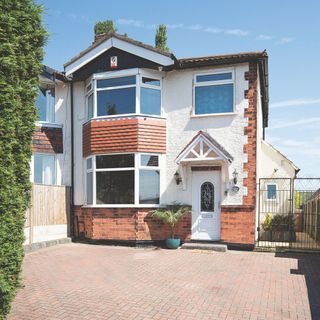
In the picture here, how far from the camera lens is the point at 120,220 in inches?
475

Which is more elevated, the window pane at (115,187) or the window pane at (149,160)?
the window pane at (149,160)

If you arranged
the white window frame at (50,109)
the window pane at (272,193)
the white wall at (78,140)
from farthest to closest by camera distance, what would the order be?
the window pane at (272,193) → the white window frame at (50,109) → the white wall at (78,140)

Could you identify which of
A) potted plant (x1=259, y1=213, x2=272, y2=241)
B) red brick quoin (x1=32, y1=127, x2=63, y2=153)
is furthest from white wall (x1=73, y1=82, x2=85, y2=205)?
potted plant (x1=259, y1=213, x2=272, y2=241)

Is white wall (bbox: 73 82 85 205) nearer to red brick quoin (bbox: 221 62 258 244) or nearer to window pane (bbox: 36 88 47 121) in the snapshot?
window pane (bbox: 36 88 47 121)

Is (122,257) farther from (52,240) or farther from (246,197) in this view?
(246,197)

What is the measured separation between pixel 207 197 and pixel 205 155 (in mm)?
1498

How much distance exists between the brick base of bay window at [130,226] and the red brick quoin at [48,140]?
9.65 ft

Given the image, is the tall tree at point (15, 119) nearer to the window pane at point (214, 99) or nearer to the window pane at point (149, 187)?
the window pane at point (149, 187)

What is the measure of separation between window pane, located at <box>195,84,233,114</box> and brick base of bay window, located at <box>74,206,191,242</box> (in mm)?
3691

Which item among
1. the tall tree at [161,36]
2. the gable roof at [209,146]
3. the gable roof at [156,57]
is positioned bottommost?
the gable roof at [209,146]

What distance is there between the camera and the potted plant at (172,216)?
11232 millimetres

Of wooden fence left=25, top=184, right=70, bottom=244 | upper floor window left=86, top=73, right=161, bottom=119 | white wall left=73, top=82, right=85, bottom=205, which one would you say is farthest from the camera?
white wall left=73, top=82, right=85, bottom=205

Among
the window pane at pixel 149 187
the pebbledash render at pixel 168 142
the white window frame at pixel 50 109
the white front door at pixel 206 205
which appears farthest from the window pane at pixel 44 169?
the white front door at pixel 206 205

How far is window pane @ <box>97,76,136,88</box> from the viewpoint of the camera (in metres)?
12.3
